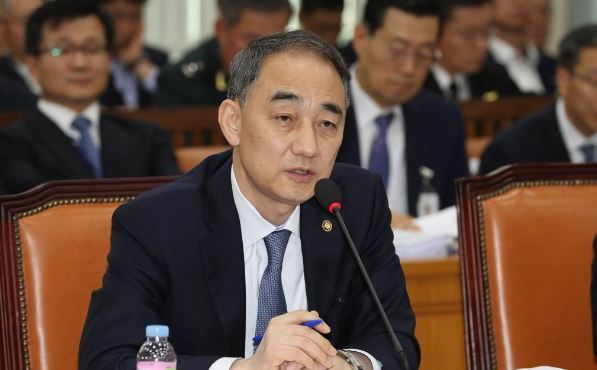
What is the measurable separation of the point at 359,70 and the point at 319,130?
2202 mm

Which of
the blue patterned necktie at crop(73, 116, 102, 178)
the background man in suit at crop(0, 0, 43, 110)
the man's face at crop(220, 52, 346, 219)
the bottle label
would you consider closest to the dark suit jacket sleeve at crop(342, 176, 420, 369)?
the man's face at crop(220, 52, 346, 219)

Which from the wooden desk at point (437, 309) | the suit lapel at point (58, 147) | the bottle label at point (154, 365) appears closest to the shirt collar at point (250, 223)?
the bottle label at point (154, 365)

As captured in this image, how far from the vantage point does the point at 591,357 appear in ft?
8.71

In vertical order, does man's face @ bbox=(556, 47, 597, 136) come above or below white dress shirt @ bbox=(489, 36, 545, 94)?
below

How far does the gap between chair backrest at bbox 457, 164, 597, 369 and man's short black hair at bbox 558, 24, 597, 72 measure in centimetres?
184

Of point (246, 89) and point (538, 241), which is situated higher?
point (246, 89)

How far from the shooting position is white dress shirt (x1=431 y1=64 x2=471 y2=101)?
20.5ft

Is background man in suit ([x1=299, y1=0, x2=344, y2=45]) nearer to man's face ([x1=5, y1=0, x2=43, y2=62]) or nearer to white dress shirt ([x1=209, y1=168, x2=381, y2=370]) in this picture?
man's face ([x1=5, y1=0, x2=43, y2=62])

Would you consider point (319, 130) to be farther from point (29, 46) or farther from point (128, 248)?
point (29, 46)

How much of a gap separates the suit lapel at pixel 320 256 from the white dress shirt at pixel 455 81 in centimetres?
382

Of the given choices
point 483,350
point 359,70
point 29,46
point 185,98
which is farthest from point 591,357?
point 185,98

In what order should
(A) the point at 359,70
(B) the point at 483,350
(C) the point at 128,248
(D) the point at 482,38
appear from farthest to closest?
(D) the point at 482,38 < (A) the point at 359,70 < (B) the point at 483,350 < (C) the point at 128,248

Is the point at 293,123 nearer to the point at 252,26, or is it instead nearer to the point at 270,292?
the point at 270,292

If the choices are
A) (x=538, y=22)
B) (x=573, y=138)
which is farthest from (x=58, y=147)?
(x=538, y=22)
